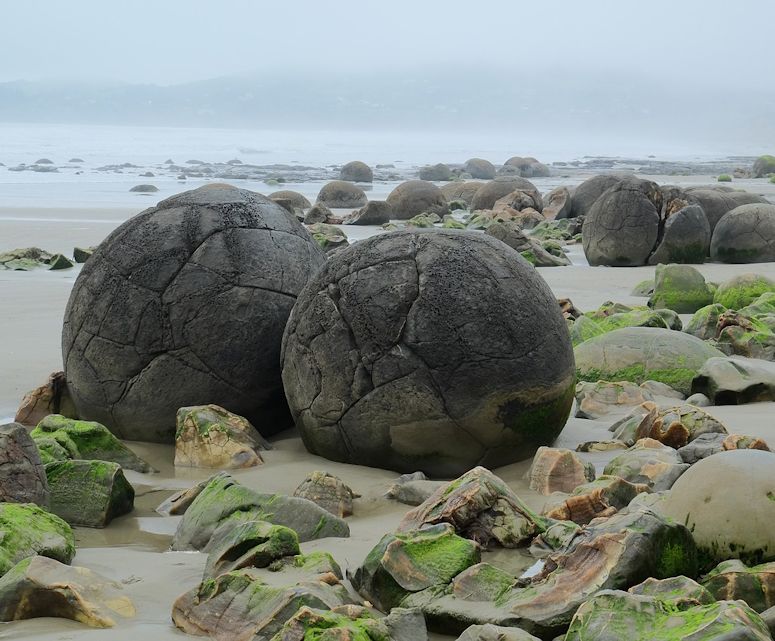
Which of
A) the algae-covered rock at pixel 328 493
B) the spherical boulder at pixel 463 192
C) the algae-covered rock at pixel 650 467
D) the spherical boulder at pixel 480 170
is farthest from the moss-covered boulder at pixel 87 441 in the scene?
the spherical boulder at pixel 480 170

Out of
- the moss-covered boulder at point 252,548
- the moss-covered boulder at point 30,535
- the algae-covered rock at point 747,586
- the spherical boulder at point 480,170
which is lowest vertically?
the spherical boulder at point 480,170

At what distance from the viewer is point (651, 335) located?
736cm

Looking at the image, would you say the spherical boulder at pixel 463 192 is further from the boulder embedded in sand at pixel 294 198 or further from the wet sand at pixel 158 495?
the wet sand at pixel 158 495

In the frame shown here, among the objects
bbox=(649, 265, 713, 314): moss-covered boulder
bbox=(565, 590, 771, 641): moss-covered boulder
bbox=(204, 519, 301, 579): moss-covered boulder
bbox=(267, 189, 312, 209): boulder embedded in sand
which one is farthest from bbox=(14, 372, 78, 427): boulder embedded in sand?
bbox=(267, 189, 312, 209): boulder embedded in sand

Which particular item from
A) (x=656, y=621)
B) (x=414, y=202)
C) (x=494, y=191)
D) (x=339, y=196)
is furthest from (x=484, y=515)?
(x=339, y=196)

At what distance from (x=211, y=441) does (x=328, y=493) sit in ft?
3.55

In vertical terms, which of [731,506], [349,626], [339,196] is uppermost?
[731,506]

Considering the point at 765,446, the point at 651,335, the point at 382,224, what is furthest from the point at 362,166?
the point at 765,446

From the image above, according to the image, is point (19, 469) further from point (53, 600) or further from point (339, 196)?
point (339, 196)

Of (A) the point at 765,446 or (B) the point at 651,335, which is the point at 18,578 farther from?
(B) the point at 651,335

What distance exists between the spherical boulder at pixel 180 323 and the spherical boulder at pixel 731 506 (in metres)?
2.99

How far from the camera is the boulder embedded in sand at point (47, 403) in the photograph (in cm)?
636

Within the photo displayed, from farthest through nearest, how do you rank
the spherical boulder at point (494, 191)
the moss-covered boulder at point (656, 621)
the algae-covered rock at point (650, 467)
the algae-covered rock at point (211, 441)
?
the spherical boulder at point (494, 191) → the algae-covered rock at point (211, 441) → the algae-covered rock at point (650, 467) → the moss-covered boulder at point (656, 621)

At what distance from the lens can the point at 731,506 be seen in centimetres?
340
